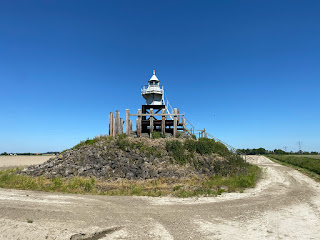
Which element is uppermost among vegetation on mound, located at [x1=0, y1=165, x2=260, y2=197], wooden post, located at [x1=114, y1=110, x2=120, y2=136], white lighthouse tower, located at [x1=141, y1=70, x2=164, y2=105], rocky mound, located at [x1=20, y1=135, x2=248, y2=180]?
white lighthouse tower, located at [x1=141, y1=70, x2=164, y2=105]

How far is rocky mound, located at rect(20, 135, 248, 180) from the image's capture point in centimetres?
1708

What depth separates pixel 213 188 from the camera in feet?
47.7

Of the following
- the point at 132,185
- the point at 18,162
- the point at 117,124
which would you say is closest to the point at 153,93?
the point at 117,124

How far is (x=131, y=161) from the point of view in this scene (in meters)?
18.4

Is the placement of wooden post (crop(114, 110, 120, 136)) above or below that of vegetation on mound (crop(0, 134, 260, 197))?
above

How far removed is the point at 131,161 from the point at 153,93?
12.9 metres

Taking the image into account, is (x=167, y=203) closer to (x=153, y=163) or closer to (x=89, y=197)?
(x=89, y=197)

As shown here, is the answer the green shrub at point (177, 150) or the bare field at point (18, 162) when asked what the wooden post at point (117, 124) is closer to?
the green shrub at point (177, 150)

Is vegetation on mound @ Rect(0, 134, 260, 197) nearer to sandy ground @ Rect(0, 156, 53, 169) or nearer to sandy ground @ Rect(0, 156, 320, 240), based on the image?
sandy ground @ Rect(0, 156, 320, 240)

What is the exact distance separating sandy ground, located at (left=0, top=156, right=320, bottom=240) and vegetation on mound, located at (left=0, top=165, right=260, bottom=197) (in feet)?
3.49

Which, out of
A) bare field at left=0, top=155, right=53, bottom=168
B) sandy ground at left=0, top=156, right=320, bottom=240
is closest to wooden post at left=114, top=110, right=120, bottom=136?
sandy ground at left=0, top=156, right=320, bottom=240

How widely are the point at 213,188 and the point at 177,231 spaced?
795cm

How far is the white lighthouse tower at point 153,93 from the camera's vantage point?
2888 centimetres

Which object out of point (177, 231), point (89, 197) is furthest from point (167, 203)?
point (89, 197)
